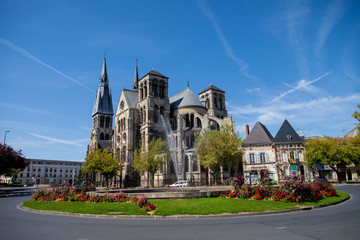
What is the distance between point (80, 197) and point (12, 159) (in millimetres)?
20675

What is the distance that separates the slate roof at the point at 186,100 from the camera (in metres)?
55.3

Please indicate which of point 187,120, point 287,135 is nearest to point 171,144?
point 187,120

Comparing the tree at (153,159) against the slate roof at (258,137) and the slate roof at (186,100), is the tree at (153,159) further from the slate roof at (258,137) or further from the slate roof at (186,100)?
the slate roof at (258,137)

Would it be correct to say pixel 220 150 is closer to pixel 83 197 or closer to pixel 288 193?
pixel 288 193

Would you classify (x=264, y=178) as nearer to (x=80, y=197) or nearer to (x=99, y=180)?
(x=80, y=197)

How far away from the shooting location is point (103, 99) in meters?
79.2

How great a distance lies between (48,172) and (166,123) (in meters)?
81.9

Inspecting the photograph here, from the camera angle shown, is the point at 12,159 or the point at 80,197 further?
the point at 12,159

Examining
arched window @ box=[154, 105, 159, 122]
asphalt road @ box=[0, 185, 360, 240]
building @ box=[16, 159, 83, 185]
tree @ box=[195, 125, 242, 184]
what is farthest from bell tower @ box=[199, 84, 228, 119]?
building @ box=[16, 159, 83, 185]

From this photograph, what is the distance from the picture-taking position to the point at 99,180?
64438 millimetres

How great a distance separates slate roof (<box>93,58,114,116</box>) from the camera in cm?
7781

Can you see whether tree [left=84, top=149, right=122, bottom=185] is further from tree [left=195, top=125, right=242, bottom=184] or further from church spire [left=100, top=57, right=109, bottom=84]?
church spire [left=100, top=57, right=109, bottom=84]

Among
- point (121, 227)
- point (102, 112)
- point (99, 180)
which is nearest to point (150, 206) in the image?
point (121, 227)

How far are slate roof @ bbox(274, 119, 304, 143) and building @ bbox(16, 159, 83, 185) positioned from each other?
92.2m
